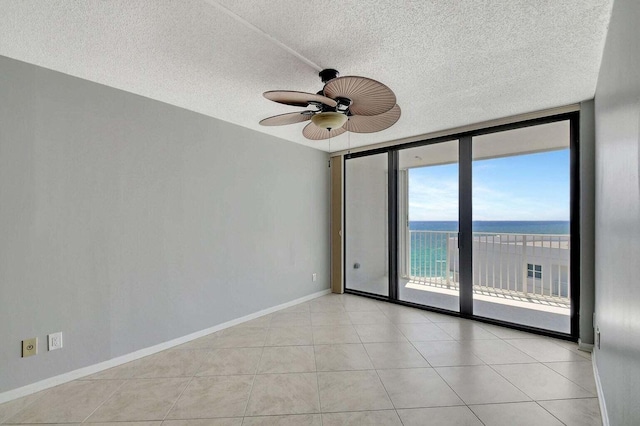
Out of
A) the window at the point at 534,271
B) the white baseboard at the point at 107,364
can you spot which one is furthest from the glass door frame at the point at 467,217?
the white baseboard at the point at 107,364

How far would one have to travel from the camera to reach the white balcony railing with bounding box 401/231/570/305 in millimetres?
3955

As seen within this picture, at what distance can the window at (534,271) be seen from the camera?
4.09m

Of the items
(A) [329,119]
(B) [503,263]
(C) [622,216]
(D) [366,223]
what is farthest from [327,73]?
(B) [503,263]

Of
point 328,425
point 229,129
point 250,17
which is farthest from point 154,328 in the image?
point 250,17

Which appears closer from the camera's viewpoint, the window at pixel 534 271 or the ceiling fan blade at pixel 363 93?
the ceiling fan blade at pixel 363 93

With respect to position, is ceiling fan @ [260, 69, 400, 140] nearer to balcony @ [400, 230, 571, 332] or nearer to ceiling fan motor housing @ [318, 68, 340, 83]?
ceiling fan motor housing @ [318, 68, 340, 83]

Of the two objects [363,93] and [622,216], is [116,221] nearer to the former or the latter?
[363,93]

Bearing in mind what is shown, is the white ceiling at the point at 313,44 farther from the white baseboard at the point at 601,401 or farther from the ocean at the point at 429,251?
the ocean at the point at 429,251

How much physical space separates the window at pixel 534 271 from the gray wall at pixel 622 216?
8.77 ft

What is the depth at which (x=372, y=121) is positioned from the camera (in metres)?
2.17

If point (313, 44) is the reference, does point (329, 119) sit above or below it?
below

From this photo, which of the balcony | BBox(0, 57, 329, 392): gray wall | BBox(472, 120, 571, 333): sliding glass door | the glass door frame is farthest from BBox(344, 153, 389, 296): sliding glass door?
BBox(0, 57, 329, 392): gray wall

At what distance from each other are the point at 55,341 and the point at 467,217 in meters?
4.18

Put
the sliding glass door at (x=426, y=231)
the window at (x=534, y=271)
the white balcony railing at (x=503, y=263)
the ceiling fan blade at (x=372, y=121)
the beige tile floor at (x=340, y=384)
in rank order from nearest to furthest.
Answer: the beige tile floor at (x=340, y=384) → the ceiling fan blade at (x=372, y=121) → the white balcony railing at (x=503, y=263) → the window at (x=534, y=271) → the sliding glass door at (x=426, y=231)
